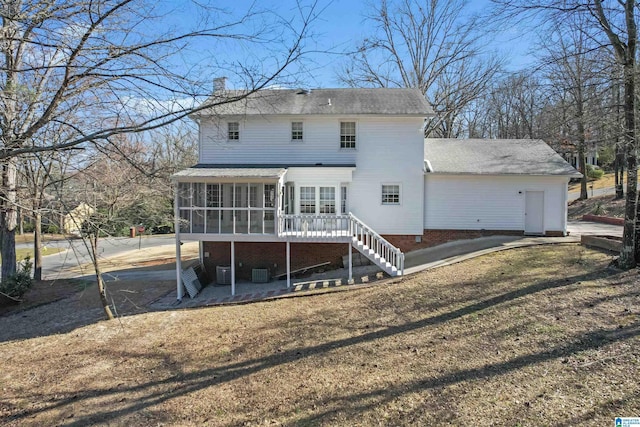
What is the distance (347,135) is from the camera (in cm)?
1655

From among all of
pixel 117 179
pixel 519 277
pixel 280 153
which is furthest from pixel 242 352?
pixel 280 153

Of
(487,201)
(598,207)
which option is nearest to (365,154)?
(487,201)

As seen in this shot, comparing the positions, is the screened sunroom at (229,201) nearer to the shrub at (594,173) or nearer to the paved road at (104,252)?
the paved road at (104,252)

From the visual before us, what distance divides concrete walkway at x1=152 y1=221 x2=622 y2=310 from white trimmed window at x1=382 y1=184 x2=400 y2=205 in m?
2.45

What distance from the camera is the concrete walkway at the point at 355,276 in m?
13.4

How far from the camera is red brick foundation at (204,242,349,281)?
16812 millimetres

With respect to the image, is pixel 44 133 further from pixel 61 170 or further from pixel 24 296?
pixel 24 296

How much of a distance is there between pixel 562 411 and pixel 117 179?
8438 millimetres

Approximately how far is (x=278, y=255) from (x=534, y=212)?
11.5 m

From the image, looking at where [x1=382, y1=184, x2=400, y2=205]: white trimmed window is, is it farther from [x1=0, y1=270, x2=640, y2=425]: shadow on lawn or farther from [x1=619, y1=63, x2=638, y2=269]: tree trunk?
[x1=0, y1=270, x2=640, y2=425]: shadow on lawn

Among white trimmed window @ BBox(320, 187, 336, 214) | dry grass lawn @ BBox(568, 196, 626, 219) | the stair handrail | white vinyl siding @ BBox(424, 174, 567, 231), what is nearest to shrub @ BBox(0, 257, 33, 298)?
white trimmed window @ BBox(320, 187, 336, 214)

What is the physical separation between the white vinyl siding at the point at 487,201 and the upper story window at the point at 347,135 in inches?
146

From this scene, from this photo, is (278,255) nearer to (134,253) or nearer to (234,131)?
(234,131)

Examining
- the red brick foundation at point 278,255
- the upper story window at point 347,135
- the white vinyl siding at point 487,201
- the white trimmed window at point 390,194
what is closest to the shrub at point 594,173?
the white vinyl siding at point 487,201
